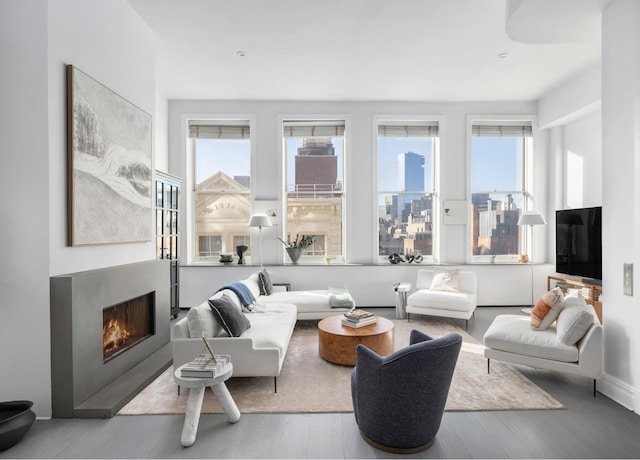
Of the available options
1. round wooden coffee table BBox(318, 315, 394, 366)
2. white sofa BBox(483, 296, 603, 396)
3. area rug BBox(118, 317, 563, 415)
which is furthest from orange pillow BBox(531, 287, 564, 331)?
round wooden coffee table BBox(318, 315, 394, 366)

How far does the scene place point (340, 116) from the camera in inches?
246

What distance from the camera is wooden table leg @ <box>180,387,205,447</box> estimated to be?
2.31m

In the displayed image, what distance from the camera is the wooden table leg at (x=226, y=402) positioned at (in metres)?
2.52

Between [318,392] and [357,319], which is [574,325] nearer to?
[357,319]

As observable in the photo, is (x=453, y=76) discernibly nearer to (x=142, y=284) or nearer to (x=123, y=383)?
(x=142, y=284)

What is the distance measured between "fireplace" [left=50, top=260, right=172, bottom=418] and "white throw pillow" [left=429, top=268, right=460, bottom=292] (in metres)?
3.84

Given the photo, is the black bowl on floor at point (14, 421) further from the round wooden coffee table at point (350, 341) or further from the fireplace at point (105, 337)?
the round wooden coffee table at point (350, 341)

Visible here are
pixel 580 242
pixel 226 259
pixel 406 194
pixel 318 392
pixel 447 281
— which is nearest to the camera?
pixel 318 392

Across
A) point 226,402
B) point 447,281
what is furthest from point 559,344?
point 226,402

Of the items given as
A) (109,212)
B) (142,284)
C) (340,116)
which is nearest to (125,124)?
(109,212)

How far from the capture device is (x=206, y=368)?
246cm

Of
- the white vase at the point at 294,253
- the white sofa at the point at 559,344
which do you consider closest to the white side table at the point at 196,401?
the white sofa at the point at 559,344

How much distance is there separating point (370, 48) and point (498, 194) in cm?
370

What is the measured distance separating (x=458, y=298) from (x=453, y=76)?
10.5 feet
